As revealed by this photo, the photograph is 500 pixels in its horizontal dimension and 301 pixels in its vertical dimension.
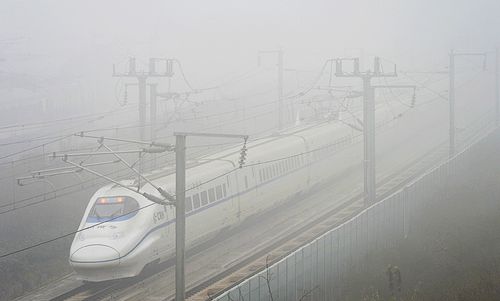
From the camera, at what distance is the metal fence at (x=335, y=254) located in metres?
16.7

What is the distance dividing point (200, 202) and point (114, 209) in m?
3.64

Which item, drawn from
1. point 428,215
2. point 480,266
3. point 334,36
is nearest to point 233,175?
point 428,215

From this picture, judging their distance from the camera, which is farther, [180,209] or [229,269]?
[229,269]

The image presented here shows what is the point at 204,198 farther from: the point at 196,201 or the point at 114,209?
the point at 114,209

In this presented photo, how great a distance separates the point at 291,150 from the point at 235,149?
10.6 feet

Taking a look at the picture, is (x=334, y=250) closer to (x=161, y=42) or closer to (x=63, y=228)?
(x=63, y=228)

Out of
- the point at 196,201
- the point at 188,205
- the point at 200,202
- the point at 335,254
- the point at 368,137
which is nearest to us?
the point at 335,254

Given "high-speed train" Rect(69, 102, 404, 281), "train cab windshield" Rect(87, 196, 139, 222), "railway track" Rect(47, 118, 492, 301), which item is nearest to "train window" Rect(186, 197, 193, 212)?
"high-speed train" Rect(69, 102, 404, 281)

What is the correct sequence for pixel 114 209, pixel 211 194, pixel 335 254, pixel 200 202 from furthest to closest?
pixel 211 194 → pixel 200 202 → pixel 114 209 → pixel 335 254

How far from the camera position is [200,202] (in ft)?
79.8

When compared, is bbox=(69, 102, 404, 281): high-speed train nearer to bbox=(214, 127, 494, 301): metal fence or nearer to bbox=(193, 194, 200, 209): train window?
bbox=(193, 194, 200, 209): train window

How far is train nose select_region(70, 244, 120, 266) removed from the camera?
20359 millimetres

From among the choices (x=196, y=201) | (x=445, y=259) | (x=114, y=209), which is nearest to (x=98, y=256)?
(x=114, y=209)

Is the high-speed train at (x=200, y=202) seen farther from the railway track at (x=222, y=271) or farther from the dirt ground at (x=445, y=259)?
the dirt ground at (x=445, y=259)
